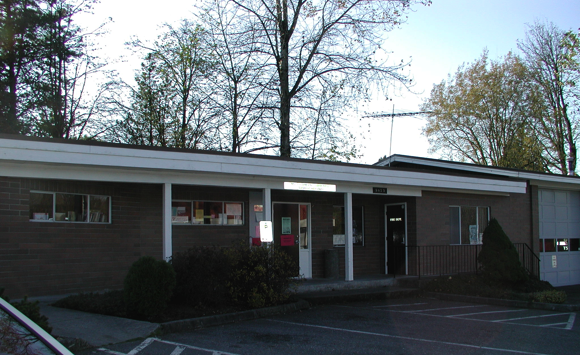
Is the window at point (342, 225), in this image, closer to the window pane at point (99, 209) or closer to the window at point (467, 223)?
the window at point (467, 223)

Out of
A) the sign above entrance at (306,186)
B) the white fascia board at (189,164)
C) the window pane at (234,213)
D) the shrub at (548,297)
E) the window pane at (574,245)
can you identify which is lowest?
the shrub at (548,297)

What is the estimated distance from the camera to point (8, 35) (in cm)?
2255

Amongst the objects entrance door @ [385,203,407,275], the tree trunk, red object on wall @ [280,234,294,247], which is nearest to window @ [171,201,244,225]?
red object on wall @ [280,234,294,247]

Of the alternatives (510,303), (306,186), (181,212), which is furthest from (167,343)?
(510,303)

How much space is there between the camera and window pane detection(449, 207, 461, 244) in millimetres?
16547

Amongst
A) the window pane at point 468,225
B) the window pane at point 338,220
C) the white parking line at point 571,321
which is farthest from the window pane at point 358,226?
the white parking line at point 571,321

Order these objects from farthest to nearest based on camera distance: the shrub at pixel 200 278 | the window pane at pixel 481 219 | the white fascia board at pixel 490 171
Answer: the white fascia board at pixel 490 171
the window pane at pixel 481 219
the shrub at pixel 200 278

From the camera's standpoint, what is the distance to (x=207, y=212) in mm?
13648

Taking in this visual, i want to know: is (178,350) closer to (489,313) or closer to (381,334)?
(381,334)

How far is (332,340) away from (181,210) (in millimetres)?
→ 6290

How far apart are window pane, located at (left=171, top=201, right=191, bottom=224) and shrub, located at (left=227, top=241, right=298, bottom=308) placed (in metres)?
2.48

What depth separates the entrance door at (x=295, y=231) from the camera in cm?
1455

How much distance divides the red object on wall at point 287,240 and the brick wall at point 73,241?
3.41 meters

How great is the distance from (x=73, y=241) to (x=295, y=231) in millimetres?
6066
